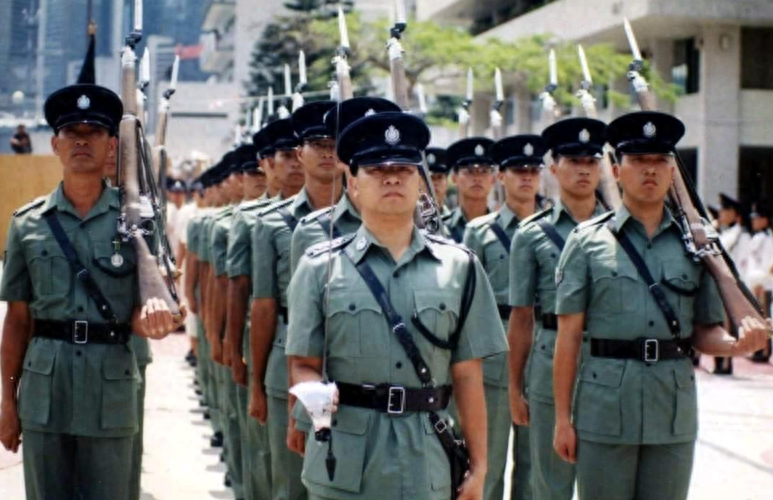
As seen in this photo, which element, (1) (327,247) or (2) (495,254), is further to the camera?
(2) (495,254)

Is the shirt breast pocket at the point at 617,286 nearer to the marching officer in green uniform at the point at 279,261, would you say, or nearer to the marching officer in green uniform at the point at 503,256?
the marching officer in green uniform at the point at 279,261

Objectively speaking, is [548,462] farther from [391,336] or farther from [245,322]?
[391,336]

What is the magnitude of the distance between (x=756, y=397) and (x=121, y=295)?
31.3ft

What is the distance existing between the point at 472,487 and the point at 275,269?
2.57m

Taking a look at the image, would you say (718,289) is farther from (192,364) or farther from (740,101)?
(740,101)

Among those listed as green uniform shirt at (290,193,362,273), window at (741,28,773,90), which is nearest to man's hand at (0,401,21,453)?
green uniform shirt at (290,193,362,273)

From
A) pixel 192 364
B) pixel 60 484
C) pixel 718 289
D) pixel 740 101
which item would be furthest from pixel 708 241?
pixel 740 101

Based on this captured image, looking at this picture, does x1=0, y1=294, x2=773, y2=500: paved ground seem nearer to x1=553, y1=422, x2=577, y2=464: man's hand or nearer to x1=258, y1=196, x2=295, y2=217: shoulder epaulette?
x1=258, y1=196, x2=295, y2=217: shoulder epaulette

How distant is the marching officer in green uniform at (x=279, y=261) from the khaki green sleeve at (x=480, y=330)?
7.10 ft

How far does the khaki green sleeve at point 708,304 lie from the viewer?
6023 mm

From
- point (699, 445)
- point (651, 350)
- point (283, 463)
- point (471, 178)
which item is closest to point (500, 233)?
point (471, 178)

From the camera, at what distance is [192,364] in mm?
17203

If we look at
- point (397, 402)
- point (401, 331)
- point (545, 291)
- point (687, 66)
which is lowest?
point (397, 402)

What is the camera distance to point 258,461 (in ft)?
25.8
